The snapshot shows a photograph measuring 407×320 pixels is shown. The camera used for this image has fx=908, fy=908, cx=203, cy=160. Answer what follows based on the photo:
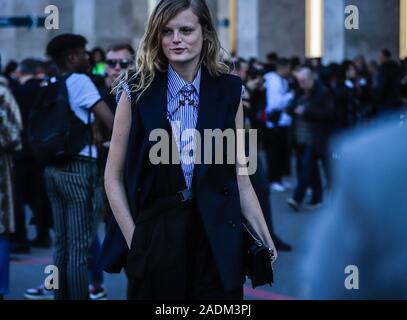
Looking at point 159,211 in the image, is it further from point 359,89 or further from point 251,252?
point 359,89

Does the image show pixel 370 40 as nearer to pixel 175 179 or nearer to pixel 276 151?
pixel 276 151

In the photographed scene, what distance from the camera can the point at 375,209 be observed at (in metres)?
2.36

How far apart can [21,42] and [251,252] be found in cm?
2033

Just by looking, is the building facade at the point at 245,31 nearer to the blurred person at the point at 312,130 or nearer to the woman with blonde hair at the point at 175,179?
the blurred person at the point at 312,130

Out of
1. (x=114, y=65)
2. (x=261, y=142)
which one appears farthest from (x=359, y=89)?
(x=114, y=65)

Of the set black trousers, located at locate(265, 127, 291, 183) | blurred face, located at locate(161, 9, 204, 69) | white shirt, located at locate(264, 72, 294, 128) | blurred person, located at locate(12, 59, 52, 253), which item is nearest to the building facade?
white shirt, located at locate(264, 72, 294, 128)

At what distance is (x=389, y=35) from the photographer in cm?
1970

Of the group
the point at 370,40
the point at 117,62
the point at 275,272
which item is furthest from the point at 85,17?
the point at 117,62

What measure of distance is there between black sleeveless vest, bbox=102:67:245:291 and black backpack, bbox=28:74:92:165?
7.54 ft

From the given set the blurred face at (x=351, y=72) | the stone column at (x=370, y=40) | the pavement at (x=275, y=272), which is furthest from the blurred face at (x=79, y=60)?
the stone column at (x=370, y=40)

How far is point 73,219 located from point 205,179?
8.35 ft

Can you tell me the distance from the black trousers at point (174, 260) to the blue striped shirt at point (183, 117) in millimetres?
154

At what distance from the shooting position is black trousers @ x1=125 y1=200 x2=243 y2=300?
11.0ft

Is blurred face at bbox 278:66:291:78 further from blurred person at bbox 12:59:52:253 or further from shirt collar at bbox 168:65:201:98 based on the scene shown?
shirt collar at bbox 168:65:201:98
